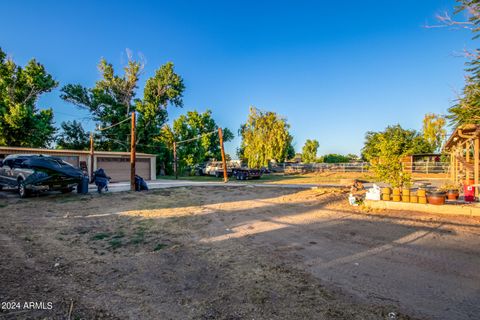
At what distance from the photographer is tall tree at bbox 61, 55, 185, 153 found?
107 feet

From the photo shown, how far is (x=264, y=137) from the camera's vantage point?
35156mm

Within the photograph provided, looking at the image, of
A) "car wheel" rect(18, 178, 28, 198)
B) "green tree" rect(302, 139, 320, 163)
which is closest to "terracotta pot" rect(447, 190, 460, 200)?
"car wheel" rect(18, 178, 28, 198)

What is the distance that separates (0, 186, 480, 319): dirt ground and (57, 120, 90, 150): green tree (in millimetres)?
28190

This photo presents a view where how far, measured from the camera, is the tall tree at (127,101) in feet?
107

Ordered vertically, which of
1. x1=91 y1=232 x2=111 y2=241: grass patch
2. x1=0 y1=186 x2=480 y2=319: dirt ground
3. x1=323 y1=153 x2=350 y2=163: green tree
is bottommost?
x1=91 y1=232 x2=111 y2=241: grass patch

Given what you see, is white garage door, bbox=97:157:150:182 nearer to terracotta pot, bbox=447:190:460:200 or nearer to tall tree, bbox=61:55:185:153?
tall tree, bbox=61:55:185:153

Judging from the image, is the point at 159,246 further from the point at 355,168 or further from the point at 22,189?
the point at 355,168

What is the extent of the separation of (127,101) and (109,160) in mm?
14859

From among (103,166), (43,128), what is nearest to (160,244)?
(103,166)

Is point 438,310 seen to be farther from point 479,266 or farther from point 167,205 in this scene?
point 167,205

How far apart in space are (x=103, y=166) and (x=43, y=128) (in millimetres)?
9209

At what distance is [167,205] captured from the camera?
1051cm

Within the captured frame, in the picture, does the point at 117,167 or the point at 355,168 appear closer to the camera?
the point at 117,167

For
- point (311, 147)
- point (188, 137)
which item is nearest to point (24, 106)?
point (188, 137)
